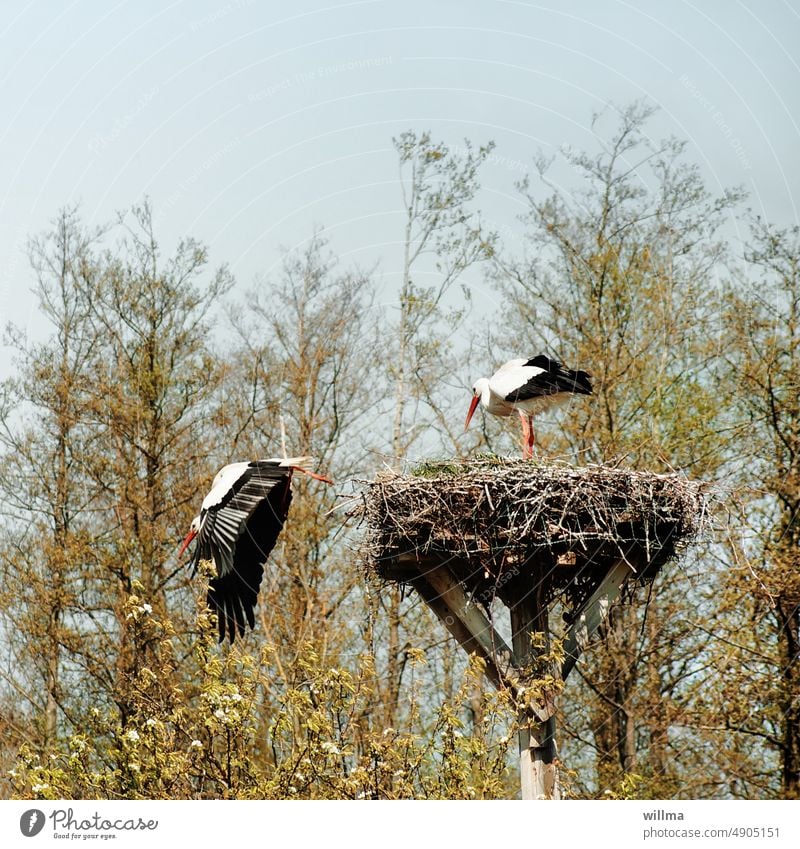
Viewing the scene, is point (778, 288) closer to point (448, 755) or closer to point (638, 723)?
point (638, 723)

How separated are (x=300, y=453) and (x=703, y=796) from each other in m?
5.58

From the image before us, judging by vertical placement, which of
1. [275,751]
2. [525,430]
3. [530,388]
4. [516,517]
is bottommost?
[275,751]

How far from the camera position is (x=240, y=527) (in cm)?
1083

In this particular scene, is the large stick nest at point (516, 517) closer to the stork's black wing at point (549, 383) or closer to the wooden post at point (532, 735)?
the wooden post at point (532, 735)

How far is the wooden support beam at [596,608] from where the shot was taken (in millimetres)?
9750

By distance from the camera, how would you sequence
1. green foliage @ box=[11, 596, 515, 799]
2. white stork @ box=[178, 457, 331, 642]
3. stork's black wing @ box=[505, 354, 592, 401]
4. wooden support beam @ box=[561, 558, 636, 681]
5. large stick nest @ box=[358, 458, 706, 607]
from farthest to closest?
stork's black wing @ box=[505, 354, 592, 401]
white stork @ box=[178, 457, 331, 642]
wooden support beam @ box=[561, 558, 636, 681]
large stick nest @ box=[358, 458, 706, 607]
green foliage @ box=[11, 596, 515, 799]

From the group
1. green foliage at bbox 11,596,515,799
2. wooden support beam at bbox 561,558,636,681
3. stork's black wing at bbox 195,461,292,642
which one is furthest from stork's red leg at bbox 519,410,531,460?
green foliage at bbox 11,596,515,799

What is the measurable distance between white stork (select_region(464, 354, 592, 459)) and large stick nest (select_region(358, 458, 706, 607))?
1319 mm

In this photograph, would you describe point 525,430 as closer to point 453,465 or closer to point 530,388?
point 530,388

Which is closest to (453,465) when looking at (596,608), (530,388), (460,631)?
(460,631)

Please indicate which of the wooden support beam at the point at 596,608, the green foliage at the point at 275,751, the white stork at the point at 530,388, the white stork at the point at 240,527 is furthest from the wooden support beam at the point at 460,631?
the white stork at the point at 530,388

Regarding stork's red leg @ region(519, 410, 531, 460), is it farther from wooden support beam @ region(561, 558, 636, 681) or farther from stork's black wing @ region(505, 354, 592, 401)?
wooden support beam @ region(561, 558, 636, 681)

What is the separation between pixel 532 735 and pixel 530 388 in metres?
2.69

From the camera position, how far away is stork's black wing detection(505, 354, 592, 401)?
36.0 feet
